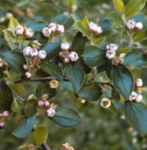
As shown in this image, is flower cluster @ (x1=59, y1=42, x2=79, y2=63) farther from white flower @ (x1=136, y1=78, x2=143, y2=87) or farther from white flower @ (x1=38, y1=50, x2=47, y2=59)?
white flower @ (x1=136, y1=78, x2=143, y2=87)

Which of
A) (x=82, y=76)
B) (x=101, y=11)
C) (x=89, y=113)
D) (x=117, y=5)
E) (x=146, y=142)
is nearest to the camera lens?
(x=82, y=76)

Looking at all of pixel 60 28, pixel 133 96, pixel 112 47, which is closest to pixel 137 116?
pixel 133 96

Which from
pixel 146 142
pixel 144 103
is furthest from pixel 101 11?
pixel 144 103

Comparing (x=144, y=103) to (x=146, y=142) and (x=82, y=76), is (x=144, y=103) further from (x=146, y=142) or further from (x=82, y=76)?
(x=146, y=142)

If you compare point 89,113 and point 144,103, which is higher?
point 144,103

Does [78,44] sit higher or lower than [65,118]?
higher

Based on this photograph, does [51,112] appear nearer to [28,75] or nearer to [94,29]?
[28,75]

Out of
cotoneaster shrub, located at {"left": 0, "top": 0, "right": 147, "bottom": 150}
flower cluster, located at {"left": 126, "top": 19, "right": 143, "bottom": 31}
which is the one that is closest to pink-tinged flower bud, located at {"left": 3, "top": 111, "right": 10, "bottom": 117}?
cotoneaster shrub, located at {"left": 0, "top": 0, "right": 147, "bottom": 150}
